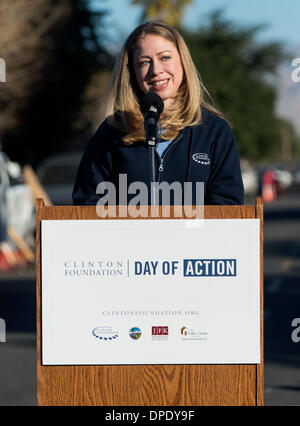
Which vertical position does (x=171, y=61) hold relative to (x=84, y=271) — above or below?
above

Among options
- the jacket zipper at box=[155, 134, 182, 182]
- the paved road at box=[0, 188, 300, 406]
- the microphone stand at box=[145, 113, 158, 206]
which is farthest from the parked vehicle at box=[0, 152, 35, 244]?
the microphone stand at box=[145, 113, 158, 206]

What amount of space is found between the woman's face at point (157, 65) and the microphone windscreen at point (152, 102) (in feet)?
0.58

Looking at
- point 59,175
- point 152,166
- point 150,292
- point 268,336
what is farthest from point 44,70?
point 150,292

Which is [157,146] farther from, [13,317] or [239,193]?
[13,317]

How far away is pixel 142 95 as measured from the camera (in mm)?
3820

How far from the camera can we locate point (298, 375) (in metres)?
7.32

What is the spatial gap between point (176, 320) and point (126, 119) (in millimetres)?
864

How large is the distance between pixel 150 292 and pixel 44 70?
28293mm

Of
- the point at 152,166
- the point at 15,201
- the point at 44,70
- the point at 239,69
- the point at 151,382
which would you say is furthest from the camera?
the point at 239,69

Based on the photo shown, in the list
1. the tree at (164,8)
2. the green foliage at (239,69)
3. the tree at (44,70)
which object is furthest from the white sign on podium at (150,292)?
the green foliage at (239,69)

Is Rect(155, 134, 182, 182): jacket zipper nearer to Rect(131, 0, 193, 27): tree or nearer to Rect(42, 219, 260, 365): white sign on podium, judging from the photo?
Rect(42, 219, 260, 365): white sign on podium

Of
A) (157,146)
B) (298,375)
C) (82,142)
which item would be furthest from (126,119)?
(82,142)

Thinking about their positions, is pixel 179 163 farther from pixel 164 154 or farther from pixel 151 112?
pixel 151 112

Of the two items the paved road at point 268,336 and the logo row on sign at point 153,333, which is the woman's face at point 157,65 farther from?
the paved road at point 268,336
